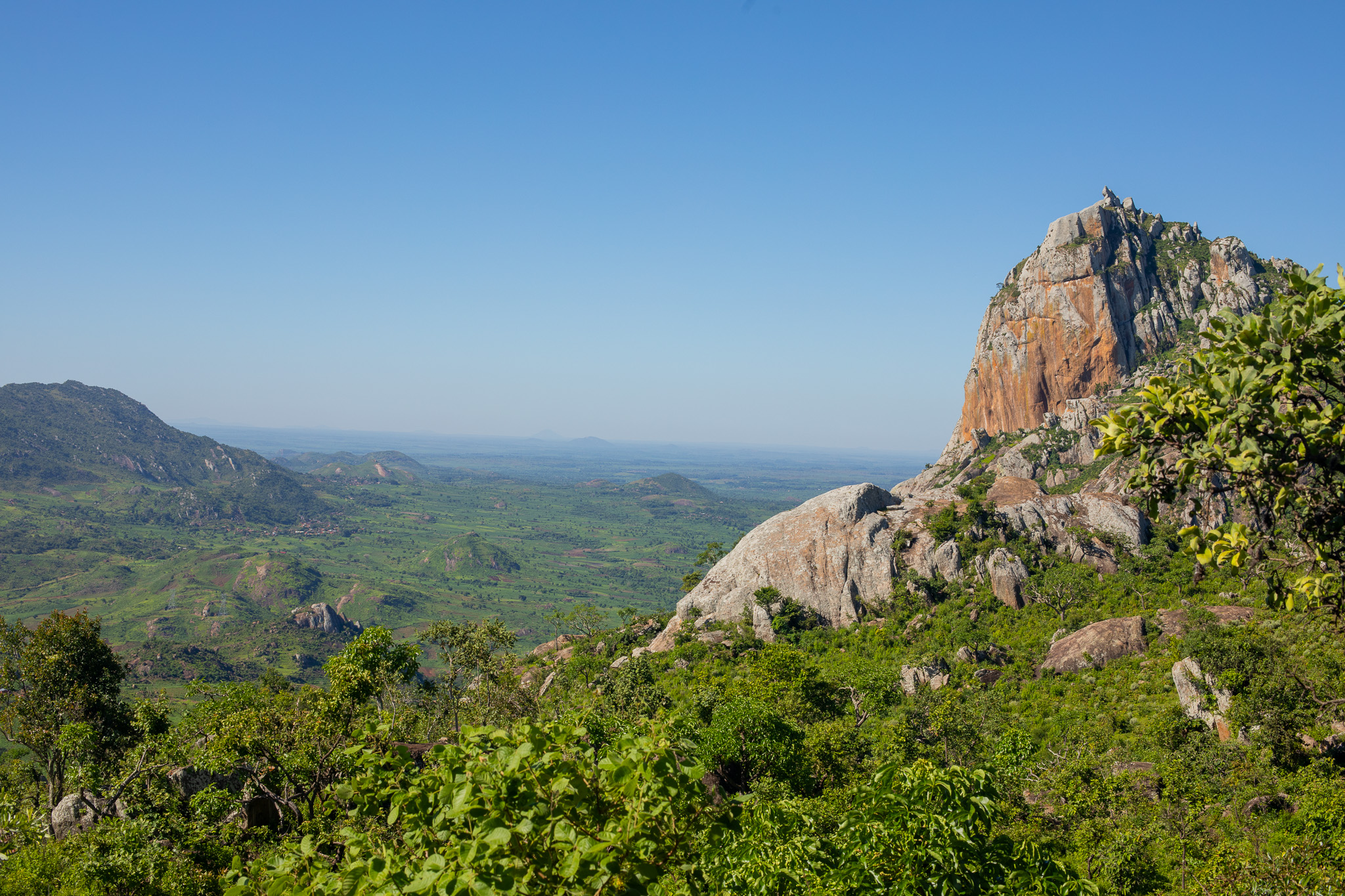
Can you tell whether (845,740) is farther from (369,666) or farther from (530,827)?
(530,827)

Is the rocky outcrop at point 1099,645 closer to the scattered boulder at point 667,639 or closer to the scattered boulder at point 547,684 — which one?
the scattered boulder at point 667,639

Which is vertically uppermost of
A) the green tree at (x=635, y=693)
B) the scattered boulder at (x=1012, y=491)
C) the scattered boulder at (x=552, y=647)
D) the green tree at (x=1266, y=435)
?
the green tree at (x=1266, y=435)

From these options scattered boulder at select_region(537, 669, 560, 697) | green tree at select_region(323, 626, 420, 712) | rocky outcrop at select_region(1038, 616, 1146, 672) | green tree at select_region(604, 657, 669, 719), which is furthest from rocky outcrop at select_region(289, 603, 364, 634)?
rocky outcrop at select_region(1038, 616, 1146, 672)

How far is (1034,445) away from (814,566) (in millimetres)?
40433

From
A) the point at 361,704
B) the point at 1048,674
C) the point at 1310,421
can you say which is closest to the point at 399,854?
the point at 1310,421

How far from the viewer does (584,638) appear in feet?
218

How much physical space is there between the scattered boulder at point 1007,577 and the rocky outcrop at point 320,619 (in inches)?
5918

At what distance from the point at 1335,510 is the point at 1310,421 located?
1115mm

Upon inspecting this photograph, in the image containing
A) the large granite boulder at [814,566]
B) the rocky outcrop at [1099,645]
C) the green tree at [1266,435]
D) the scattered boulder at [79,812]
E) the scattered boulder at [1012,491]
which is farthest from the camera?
the scattered boulder at [1012,491]

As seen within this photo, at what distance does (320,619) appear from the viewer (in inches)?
6373

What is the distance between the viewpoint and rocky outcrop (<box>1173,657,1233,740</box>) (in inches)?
1185

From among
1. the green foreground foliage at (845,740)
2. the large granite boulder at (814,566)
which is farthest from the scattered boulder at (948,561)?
the large granite boulder at (814,566)

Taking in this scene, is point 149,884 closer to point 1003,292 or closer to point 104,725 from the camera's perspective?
point 104,725

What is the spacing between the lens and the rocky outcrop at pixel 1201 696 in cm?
3011
